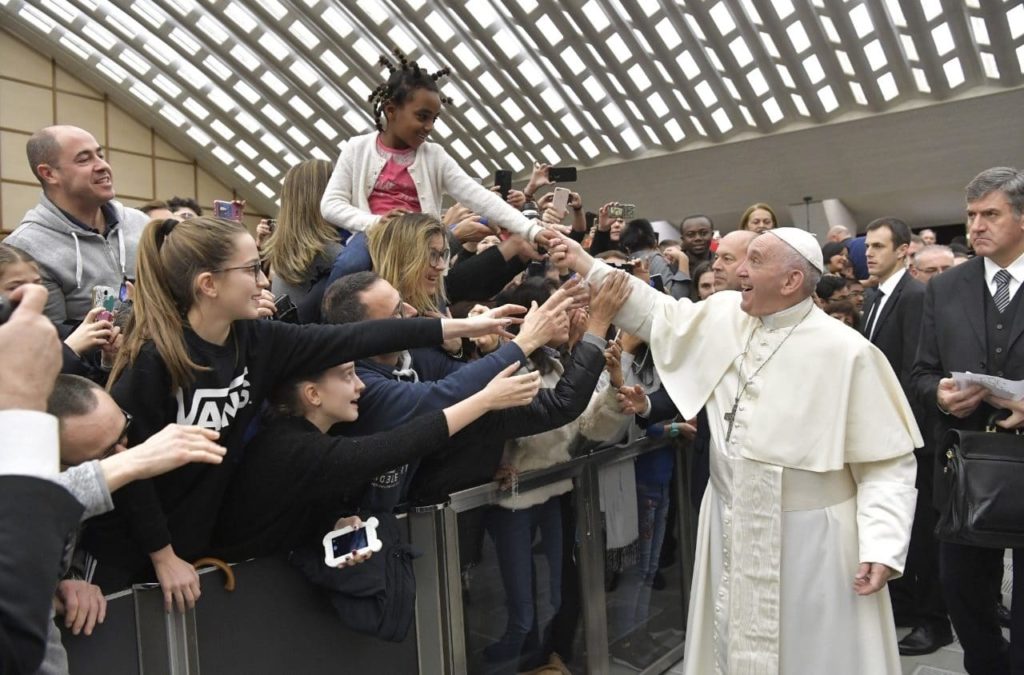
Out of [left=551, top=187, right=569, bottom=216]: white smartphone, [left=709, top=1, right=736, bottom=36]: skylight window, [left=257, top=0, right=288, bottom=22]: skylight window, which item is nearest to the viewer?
[left=551, top=187, right=569, bottom=216]: white smartphone

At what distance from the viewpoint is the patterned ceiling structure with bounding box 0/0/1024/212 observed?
17844 millimetres

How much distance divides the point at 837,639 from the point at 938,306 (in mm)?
1561

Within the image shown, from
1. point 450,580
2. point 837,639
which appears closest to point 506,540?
point 450,580

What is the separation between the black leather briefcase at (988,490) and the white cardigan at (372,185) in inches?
85.7

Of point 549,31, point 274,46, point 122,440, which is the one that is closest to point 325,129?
point 274,46

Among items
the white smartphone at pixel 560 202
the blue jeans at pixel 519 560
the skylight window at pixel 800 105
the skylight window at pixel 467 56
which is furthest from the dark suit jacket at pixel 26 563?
the skylight window at pixel 467 56

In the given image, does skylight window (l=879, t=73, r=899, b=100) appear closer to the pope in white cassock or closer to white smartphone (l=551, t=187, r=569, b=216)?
white smartphone (l=551, t=187, r=569, b=216)

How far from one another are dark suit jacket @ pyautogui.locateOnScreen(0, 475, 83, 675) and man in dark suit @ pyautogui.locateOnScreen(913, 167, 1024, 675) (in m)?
3.03

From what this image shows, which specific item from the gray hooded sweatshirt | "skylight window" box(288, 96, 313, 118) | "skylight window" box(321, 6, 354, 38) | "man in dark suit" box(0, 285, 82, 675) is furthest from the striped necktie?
"skylight window" box(288, 96, 313, 118)

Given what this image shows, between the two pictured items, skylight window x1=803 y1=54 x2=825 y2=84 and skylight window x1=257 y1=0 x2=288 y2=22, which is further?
skylight window x1=257 y1=0 x2=288 y2=22

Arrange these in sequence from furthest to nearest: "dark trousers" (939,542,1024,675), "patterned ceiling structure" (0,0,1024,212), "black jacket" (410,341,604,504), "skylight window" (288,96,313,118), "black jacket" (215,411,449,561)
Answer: "skylight window" (288,96,313,118), "patterned ceiling structure" (0,0,1024,212), "dark trousers" (939,542,1024,675), "black jacket" (410,341,604,504), "black jacket" (215,411,449,561)

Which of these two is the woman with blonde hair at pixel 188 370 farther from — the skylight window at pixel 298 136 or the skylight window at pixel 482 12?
the skylight window at pixel 298 136

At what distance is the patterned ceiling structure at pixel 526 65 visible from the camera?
703 inches

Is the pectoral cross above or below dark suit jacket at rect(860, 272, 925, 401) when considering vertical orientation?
below
